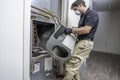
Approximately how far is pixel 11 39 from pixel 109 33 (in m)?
6.20

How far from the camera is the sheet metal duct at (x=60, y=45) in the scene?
1924mm

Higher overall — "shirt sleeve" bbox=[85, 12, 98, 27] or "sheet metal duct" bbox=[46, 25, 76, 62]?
"shirt sleeve" bbox=[85, 12, 98, 27]

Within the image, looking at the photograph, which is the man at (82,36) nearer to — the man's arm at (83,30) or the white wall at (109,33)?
the man's arm at (83,30)

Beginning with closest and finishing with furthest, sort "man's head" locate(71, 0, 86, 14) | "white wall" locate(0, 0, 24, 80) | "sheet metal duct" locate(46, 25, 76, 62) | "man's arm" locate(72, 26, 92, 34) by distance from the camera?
"white wall" locate(0, 0, 24, 80), "sheet metal duct" locate(46, 25, 76, 62), "man's arm" locate(72, 26, 92, 34), "man's head" locate(71, 0, 86, 14)

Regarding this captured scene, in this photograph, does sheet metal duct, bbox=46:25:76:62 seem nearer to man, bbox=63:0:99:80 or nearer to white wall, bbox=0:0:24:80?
man, bbox=63:0:99:80

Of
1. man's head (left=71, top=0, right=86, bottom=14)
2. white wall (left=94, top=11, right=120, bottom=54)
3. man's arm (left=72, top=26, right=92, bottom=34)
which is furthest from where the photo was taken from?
white wall (left=94, top=11, right=120, bottom=54)

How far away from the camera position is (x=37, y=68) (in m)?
2.15

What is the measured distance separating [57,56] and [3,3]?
3.36ft

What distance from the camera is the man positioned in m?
2.12

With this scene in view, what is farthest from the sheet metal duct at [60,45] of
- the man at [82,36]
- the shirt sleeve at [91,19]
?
the shirt sleeve at [91,19]

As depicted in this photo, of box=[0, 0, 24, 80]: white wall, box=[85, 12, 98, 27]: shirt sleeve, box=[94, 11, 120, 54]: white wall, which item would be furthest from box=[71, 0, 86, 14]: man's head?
box=[94, 11, 120, 54]: white wall

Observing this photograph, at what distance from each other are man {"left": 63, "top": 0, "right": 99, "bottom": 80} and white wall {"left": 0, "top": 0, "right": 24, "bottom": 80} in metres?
0.84

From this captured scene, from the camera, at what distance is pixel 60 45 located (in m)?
1.96

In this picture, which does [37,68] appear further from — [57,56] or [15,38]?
[15,38]
